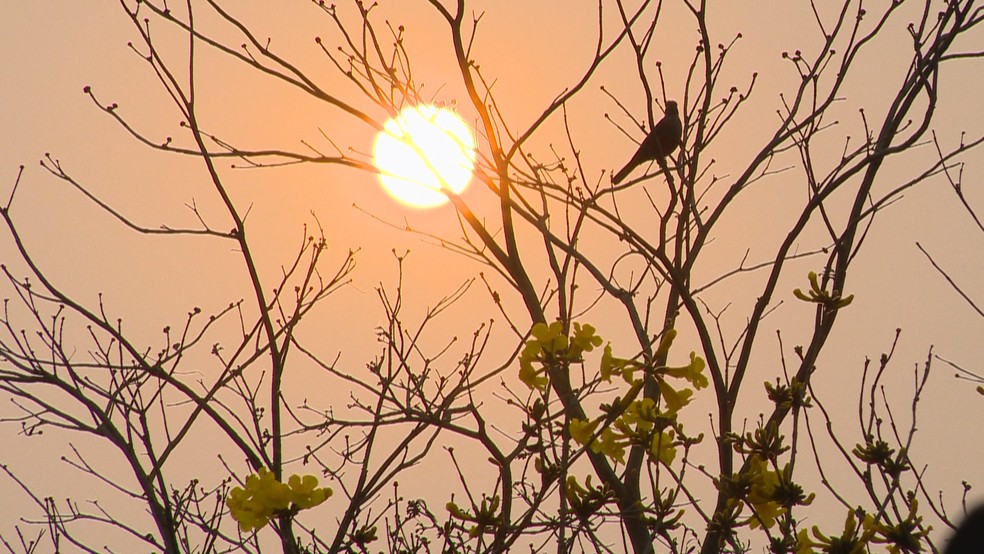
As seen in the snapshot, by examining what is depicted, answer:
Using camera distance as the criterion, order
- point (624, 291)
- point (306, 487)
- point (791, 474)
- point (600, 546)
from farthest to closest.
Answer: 1. point (624, 291)
2. point (600, 546)
3. point (306, 487)
4. point (791, 474)

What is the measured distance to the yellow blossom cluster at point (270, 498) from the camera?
262 cm

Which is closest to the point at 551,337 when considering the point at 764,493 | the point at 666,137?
the point at 764,493

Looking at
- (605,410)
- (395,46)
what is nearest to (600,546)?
(605,410)

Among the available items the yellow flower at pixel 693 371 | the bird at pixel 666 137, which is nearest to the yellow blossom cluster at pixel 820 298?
the yellow flower at pixel 693 371

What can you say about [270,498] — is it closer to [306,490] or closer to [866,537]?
[306,490]

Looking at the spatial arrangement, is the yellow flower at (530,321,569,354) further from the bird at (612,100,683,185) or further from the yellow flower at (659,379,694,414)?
the bird at (612,100,683,185)

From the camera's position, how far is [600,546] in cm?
324

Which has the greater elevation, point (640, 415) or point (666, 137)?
point (666, 137)

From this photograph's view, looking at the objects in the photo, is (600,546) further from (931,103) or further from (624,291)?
(931,103)

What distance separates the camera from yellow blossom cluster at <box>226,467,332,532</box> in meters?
2.62

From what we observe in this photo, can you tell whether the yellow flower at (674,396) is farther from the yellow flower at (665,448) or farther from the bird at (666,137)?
the bird at (666,137)

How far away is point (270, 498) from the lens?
2625 mm

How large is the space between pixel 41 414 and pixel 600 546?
2595 mm

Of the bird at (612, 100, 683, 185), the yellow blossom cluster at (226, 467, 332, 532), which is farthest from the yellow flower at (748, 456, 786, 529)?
the bird at (612, 100, 683, 185)
